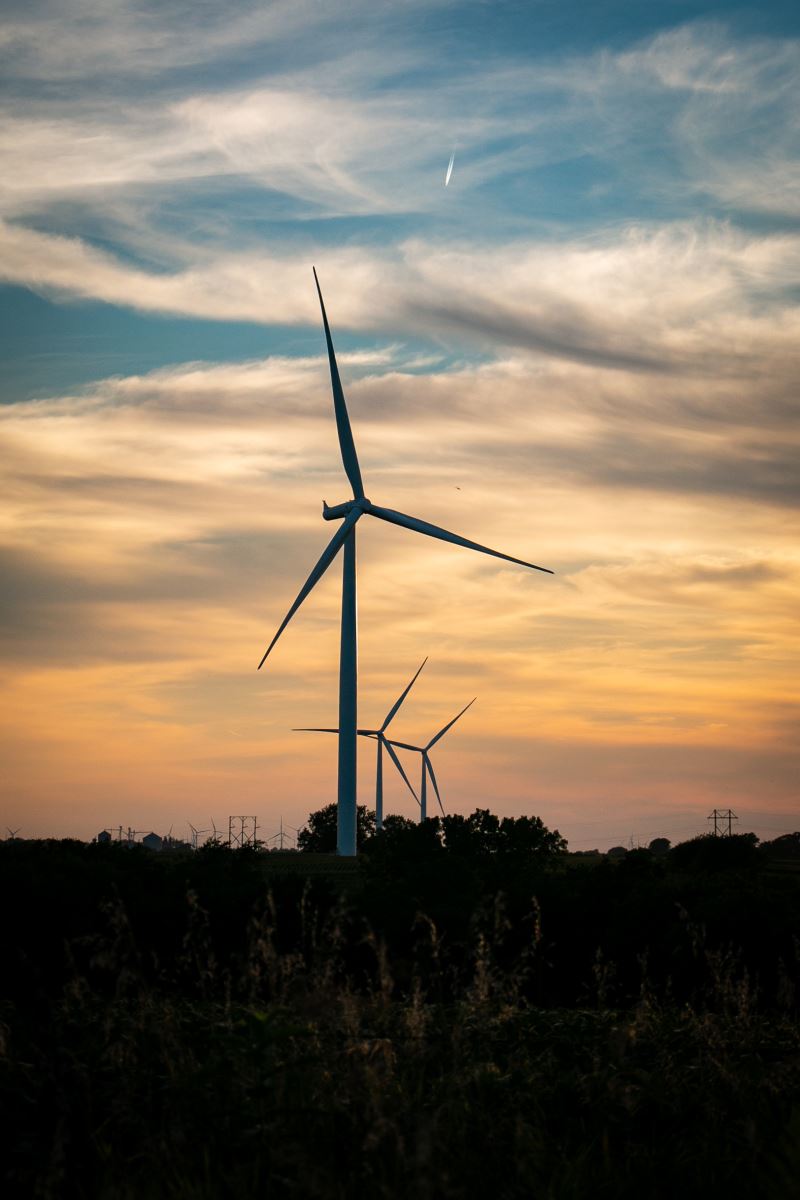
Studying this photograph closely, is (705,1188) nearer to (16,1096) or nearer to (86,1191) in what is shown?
(86,1191)

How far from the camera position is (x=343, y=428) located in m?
70.9

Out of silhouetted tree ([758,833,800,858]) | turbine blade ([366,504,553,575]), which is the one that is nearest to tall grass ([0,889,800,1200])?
turbine blade ([366,504,553,575])

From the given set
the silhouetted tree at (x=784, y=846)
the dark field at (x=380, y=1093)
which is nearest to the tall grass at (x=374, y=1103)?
the dark field at (x=380, y=1093)

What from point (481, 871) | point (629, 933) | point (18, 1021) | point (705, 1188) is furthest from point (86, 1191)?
point (481, 871)

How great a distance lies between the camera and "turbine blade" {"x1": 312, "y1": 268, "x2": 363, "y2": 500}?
70.4 meters

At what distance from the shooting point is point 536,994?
87.1ft

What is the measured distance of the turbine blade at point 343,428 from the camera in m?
70.4

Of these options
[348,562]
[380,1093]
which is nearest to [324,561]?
[348,562]

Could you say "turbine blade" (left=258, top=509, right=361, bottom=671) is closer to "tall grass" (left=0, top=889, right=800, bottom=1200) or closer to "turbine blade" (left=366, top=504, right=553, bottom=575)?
"turbine blade" (left=366, top=504, right=553, bottom=575)

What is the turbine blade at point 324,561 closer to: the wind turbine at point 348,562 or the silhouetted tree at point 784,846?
the wind turbine at point 348,562

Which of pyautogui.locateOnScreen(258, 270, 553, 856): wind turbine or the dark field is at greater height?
pyautogui.locateOnScreen(258, 270, 553, 856): wind turbine

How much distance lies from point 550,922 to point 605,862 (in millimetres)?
6212

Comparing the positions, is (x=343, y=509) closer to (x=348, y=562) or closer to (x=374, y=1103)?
(x=348, y=562)

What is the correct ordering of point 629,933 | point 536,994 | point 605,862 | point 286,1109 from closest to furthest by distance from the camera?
point 286,1109, point 536,994, point 629,933, point 605,862
